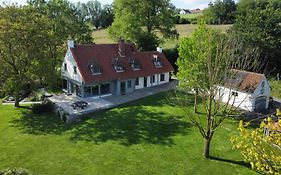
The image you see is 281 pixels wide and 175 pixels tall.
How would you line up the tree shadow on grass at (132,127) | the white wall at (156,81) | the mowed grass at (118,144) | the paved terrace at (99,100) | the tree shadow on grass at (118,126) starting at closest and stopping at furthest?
the mowed grass at (118,144) → the tree shadow on grass at (132,127) → the tree shadow on grass at (118,126) → the paved terrace at (99,100) → the white wall at (156,81)

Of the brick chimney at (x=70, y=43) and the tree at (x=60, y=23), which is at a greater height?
the tree at (x=60, y=23)

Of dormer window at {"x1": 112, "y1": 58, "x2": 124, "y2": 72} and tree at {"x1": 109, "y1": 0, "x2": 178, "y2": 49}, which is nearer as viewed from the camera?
dormer window at {"x1": 112, "y1": 58, "x2": 124, "y2": 72}

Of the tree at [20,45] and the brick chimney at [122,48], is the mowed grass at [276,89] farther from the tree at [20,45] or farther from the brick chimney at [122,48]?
the tree at [20,45]

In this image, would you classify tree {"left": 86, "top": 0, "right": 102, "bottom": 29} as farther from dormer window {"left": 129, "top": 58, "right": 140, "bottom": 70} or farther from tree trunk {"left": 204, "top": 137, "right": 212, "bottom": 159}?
tree trunk {"left": 204, "top": 137, "right": 212, "bottom": 159}

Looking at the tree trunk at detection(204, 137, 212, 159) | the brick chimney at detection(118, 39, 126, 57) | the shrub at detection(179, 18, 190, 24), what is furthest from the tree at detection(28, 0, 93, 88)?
the shrub at detection(179, 18, 190, 24)

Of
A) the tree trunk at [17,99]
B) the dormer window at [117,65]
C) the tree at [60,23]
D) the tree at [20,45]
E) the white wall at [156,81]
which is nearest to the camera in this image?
the tree at [20,45]

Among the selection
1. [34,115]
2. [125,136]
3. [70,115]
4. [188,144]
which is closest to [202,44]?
[188,144]

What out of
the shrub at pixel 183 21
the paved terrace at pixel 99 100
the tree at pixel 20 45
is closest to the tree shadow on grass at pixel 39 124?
the paved terrace at pixel 99 100
